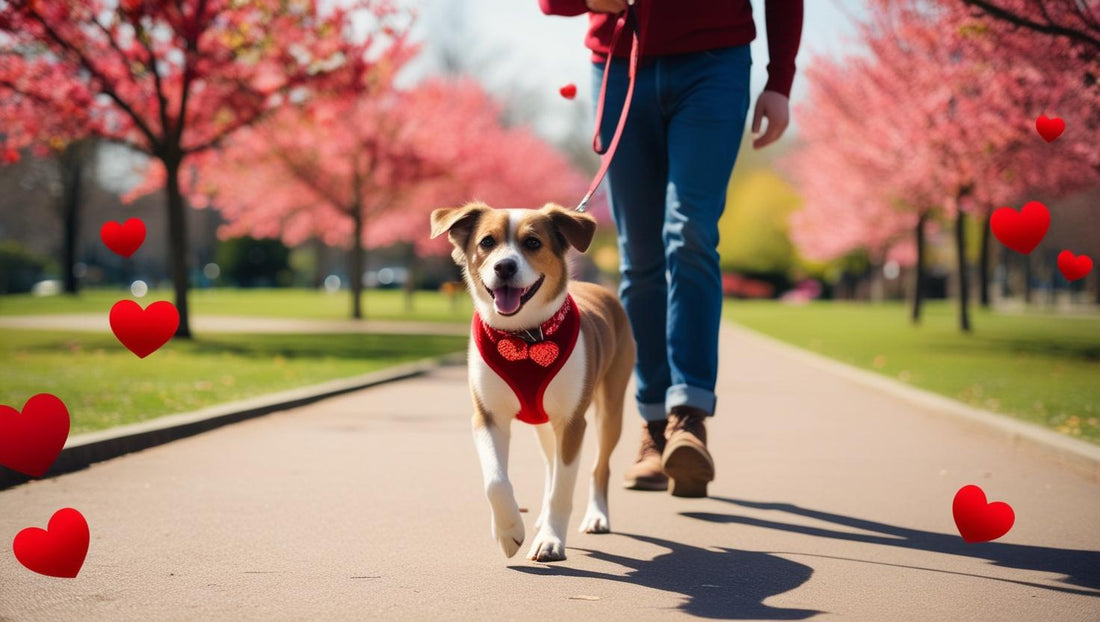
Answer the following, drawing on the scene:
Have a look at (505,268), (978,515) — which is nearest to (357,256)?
(505,268)

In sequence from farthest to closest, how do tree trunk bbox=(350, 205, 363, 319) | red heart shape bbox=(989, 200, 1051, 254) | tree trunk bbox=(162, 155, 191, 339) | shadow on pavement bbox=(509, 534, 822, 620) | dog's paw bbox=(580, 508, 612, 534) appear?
tree trunk bbox=(350, 205, 363, 319), tree trunk bbox=(162, 155, 191, 339), red heart shape bbox=(989, 200, 1051, 254), dog's paw bbox=(580, 508, 612, 534), shadow on pavement bbox=(509, 534, 822, 620)

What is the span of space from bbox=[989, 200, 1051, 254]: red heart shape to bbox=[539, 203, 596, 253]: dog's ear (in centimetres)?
186

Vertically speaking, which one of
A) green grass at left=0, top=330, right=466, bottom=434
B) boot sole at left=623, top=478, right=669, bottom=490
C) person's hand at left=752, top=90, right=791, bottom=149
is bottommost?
green grass at left=0, top=330, right=466, bottom=434

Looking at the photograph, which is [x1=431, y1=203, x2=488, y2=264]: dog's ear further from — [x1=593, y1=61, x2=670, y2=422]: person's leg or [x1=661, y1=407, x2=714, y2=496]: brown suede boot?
[x1=661, y1=407, x2=714, y2=496]: brown suede boot

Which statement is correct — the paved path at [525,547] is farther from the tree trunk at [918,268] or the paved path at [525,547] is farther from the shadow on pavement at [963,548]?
the tree trunk at [918,268]

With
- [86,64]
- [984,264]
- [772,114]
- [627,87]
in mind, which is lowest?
[984,264]

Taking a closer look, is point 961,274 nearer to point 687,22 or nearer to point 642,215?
point 642,215

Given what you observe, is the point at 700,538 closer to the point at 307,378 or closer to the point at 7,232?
the point at 307,378

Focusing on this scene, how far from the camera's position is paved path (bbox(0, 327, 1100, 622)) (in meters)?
3.46

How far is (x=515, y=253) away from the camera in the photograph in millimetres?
3859

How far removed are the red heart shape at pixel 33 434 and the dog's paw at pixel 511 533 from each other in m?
1.76

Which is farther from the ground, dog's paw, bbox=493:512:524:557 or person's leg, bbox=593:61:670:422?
person's leg, bbox=593:61:670:422

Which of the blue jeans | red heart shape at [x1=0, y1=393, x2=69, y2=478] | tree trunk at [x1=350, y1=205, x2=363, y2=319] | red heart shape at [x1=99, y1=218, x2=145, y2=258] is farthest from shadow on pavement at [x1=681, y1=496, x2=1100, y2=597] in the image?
tree trunk at [x1=350, y1=205, x2=363, y2=319]

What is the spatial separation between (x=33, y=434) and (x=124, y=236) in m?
1.14
